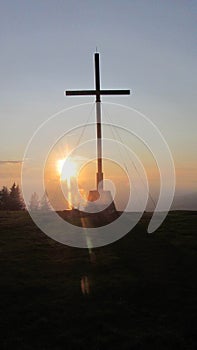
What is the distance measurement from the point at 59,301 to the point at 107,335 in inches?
114

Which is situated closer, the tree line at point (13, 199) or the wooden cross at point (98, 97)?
the wooden cross at point (98, 97)

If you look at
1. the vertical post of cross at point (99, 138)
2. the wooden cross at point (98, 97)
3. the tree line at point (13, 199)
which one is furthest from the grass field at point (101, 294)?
the tree line at point (13, 199)

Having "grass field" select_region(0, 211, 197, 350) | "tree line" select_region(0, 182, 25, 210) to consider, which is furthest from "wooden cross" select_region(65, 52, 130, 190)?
"tree line" select_region(0, 182, 25, 210)

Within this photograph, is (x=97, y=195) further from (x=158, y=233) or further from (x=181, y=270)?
(x=181, y=270)

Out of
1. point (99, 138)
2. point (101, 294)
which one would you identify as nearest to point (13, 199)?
point (99, 138)

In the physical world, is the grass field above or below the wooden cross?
below

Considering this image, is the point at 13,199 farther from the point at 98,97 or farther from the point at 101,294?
the point at 101,294

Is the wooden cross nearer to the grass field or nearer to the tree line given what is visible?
the grass field

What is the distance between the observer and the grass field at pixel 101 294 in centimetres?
1067

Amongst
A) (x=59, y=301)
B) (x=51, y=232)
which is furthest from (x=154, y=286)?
(x=51, y=232)

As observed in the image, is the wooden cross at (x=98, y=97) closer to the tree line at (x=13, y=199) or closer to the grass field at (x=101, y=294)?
the grass field at (x=101, y=294)

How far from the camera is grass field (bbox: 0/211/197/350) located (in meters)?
10.7

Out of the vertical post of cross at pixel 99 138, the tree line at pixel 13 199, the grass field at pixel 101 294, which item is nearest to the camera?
the grass field at pixel 101 294

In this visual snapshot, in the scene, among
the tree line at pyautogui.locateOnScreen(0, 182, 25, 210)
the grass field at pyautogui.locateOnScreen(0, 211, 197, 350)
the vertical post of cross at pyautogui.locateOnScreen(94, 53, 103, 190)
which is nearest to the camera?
the grass field at pyautogui.locateOnScreen(0, 211, 197, 350)
